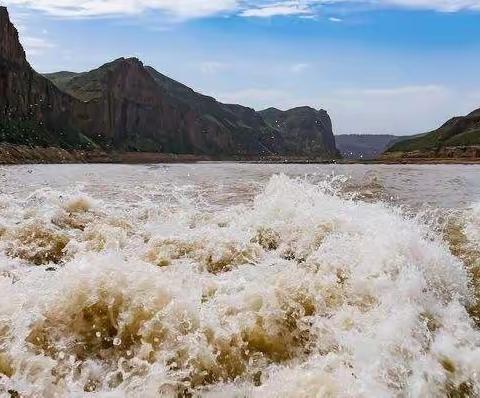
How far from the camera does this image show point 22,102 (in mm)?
170875

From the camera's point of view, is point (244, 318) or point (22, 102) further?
point (22, 102)

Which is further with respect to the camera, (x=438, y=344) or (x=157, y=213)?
(x=157, y=213)

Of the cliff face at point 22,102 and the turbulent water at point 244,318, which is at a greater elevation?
the cliff face at point 22,102

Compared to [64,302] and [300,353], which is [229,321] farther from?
[64,302]

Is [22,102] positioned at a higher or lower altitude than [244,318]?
higher

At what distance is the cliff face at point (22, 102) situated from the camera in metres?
156

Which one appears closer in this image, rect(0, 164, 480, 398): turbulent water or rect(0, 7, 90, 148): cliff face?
rect(0, 164, 480, 398): turbulent water

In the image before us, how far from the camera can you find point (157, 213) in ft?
61.1

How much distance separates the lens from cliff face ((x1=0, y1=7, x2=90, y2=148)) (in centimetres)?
15638

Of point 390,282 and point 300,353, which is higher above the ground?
point 390,282

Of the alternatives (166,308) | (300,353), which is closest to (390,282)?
(300,353)

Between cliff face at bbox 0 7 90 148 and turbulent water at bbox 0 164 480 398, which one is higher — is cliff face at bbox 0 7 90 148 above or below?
above

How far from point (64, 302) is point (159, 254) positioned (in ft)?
11.7

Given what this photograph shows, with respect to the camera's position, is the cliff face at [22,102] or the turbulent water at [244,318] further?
the cliff face at [22,102]
